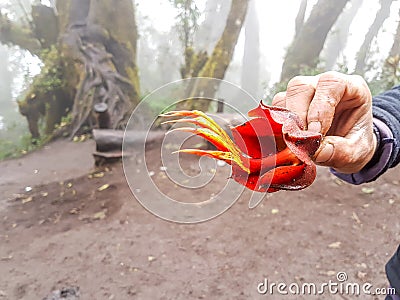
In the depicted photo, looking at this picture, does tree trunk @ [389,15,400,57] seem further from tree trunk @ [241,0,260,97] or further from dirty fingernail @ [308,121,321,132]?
tree trunk @ [241,0,260,97]

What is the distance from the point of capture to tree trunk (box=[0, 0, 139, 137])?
6781 mm

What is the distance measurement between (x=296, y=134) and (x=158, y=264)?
2.21 m

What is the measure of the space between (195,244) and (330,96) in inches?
88.7

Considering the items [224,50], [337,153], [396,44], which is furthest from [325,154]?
[396,44]

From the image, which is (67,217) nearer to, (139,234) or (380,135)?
(139,234)

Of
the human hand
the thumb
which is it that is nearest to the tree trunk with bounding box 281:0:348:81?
the human hand

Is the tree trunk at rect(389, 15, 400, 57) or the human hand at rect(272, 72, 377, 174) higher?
the tree trunk at rect(389, 15, 400, 57)

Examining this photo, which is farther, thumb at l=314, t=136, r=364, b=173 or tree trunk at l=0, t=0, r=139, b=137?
tree trunk at l=0, t=0, r=139, b=137

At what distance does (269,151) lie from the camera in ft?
2.31

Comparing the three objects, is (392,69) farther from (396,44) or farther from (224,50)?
(224,50)

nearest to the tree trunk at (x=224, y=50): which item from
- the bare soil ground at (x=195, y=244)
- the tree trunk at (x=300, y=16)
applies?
the bare soil ground at (x=195, y=244)

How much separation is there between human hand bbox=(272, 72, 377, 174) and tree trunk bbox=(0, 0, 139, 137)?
588 centimetres

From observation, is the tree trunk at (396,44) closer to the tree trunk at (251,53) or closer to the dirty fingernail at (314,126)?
the dirty fingernail at (314,126)

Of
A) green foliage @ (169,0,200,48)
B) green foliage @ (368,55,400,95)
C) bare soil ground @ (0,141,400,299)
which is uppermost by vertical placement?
green foliage @ (169,0,200,48)
